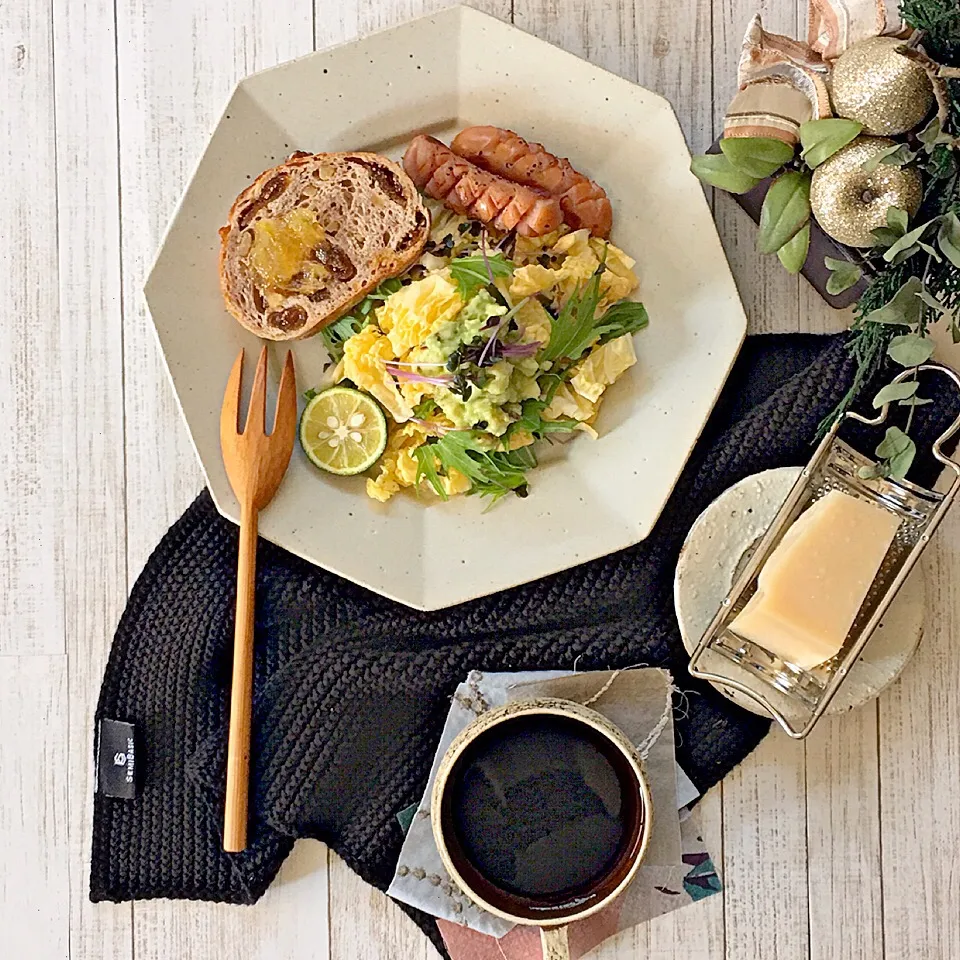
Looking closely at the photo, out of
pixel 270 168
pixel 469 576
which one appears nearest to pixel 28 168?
pixel 270 168

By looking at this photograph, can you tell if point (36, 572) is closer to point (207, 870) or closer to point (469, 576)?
point (207, 870)

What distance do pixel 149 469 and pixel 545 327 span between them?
61 cm

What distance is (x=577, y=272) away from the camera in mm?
1373

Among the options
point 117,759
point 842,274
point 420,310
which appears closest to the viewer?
point 842,274

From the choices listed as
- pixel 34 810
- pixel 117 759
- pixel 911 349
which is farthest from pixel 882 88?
pixel 34 810

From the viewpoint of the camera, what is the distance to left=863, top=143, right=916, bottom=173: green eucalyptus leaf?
1147 mm

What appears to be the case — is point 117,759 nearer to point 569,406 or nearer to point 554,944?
point 554,944

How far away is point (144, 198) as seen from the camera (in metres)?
1.50

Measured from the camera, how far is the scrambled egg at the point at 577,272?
4.44 feet

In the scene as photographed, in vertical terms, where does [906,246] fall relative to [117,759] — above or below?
above

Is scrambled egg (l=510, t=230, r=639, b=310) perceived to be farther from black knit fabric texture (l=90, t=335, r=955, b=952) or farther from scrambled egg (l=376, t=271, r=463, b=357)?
black knit fabric texture (l=90, t=335, r=955, b=952)

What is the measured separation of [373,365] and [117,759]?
671mm

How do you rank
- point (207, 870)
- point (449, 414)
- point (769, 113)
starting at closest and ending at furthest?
point (769, 113) → point (449, 414) → point (207, 870)

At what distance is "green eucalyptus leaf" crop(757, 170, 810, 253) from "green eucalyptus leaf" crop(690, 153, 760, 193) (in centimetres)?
3
